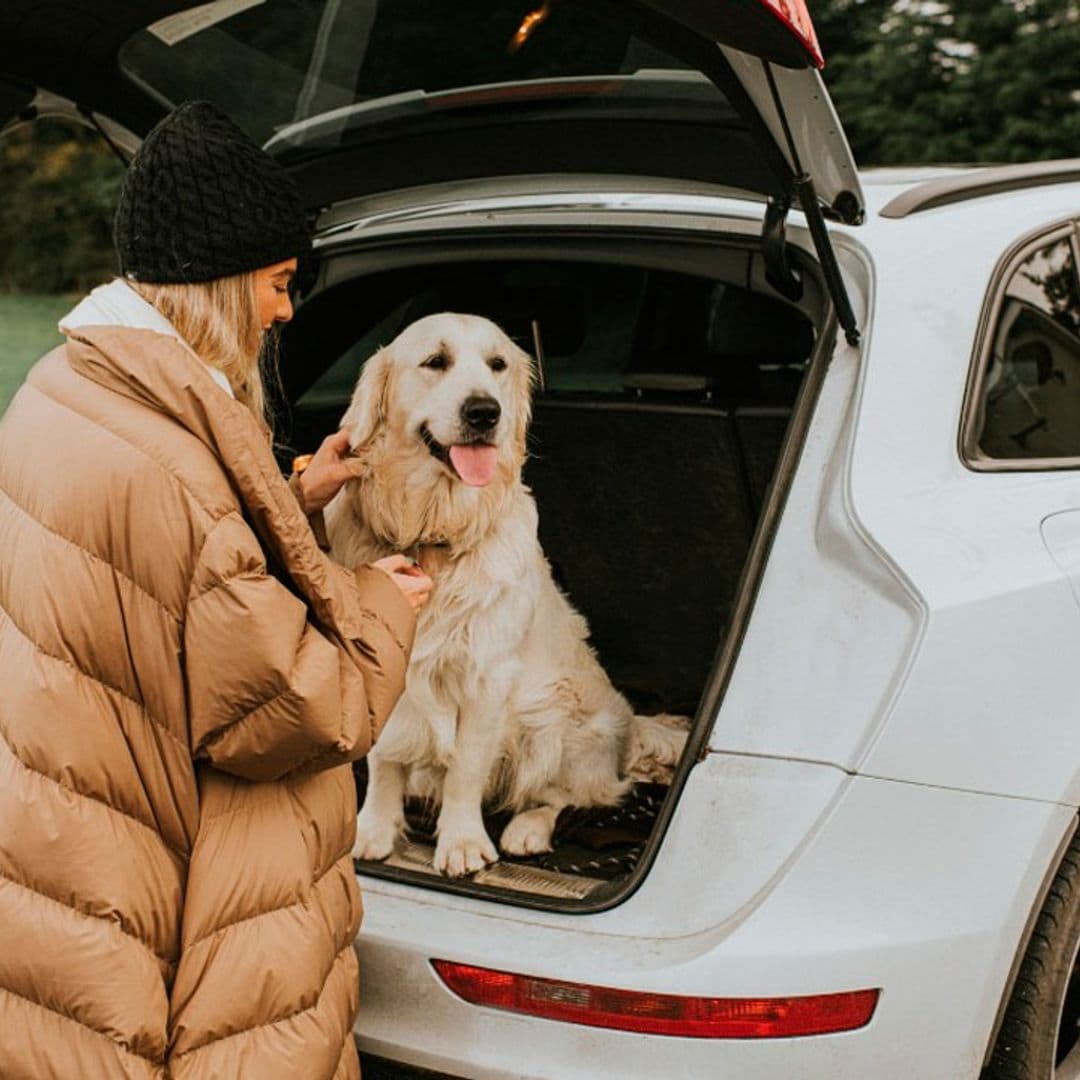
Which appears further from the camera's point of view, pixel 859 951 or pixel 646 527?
pixel 646 527

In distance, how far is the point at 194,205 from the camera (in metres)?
1.80

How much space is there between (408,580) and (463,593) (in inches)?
34.7

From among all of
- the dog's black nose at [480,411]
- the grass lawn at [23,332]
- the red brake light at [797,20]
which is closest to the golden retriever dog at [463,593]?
the dog's black nose at [480,411]

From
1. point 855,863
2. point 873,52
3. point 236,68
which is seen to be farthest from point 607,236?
point 873,52

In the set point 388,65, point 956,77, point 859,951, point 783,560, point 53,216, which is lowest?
point 53,216

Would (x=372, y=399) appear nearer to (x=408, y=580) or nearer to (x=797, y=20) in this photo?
(x=408, y=580)

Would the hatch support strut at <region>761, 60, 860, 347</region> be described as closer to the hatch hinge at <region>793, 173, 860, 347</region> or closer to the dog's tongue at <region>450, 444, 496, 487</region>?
the hatch hinge at <region>793, 173, 860, 347</region>

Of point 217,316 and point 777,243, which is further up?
point 777,243

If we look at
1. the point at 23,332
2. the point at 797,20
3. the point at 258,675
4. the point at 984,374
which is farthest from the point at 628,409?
the point at 23,332

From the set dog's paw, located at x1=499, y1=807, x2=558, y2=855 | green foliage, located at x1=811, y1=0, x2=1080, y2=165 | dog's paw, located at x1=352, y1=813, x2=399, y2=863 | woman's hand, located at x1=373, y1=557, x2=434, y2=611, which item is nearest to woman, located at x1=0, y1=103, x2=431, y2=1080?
woman's hand, located at x1=373, y1=557, x2=434, y2=611

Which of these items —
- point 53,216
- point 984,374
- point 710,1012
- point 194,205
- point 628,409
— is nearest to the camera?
point 194,205

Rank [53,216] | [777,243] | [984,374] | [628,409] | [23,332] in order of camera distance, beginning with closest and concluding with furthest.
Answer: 1. [984,374]
2. [777,243]
3. [628,409]
4. [23,332]
5. [53,216]

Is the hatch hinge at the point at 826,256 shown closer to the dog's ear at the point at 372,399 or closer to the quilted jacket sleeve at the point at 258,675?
the quilted jacket sleeve at the point at 258,675

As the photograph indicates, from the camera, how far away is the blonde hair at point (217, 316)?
184cm
